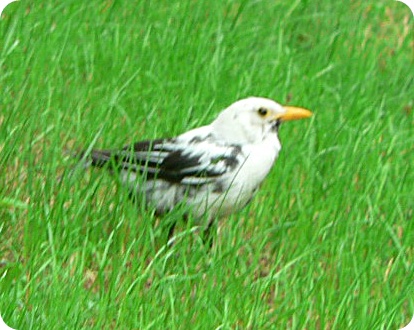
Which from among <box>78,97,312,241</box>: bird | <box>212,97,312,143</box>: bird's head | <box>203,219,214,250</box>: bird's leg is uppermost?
<box>212,97,312,143</box>: bird's head

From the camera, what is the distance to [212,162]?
5.34 m

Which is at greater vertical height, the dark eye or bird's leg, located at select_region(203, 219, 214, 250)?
the dark eye

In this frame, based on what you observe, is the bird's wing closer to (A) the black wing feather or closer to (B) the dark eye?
(A) the black wing feather

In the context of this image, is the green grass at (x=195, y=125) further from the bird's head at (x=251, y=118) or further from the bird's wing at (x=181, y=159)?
the bird's head at (x=251, y=118)

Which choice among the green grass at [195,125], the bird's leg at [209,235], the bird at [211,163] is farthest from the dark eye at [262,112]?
the bird's leg at [209,235]

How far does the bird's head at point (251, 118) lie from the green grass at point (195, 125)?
196 millimetres

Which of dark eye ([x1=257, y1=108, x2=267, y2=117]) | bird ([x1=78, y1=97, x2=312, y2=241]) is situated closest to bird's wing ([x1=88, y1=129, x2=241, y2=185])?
bird ([x1=78, y1=97, x2=312, y2=241])

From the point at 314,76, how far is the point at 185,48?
0.45 meters

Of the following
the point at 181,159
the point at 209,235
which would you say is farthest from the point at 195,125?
the point at 209,235

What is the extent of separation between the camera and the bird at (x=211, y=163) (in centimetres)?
533

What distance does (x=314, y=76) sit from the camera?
5.82 m

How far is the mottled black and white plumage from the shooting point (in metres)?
5.33

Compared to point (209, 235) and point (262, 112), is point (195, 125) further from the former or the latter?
point (209, 235)

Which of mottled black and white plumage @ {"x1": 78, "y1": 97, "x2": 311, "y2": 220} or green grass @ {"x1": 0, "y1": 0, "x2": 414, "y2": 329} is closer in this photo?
green grass @ {"x1": 0, "y1": 0, "x2": 414, "y2": 329}
